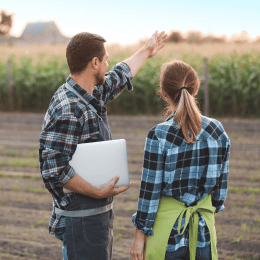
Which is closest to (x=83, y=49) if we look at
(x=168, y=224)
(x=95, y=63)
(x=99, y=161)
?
(x=95, y=63)

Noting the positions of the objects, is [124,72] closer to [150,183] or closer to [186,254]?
[150,183]

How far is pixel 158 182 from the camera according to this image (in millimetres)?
1857

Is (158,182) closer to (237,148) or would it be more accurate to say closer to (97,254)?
(97,254)

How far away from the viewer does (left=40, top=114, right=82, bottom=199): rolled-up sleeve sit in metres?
1.84

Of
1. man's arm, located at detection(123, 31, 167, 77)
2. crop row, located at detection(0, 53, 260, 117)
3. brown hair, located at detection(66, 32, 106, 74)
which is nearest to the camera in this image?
brown hair, located at detection(66, 32, 106, 74)

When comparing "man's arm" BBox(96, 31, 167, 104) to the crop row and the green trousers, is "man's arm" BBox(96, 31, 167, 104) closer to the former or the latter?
the green trousers

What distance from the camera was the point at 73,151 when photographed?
1899 millimetres

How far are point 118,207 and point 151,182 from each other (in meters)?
3.28

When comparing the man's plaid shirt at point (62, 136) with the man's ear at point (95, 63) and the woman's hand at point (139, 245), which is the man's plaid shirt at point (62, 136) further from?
the woman's hand at point (139, 245)

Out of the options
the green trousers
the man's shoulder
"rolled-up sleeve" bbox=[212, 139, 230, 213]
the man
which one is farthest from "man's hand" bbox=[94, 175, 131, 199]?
"rolled-up sleeve" bbox=[212, 139, 230, 213]

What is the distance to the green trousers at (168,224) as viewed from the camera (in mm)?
1854

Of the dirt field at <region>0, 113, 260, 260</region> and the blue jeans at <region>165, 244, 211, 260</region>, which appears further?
the dirt field at <region>0, 113, 260, 260</region>

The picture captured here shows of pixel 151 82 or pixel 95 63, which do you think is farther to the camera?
pixel 151 82

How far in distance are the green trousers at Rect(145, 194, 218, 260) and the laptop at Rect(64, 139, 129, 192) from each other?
296 millimetres
